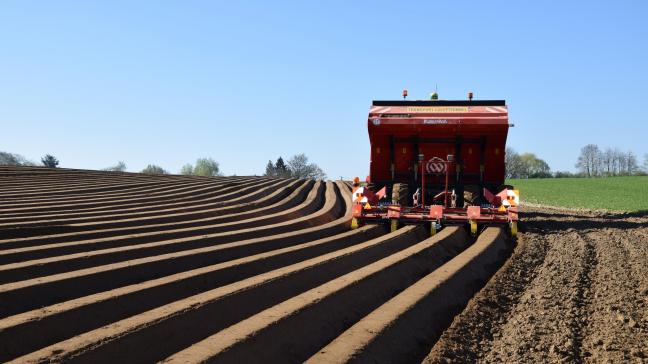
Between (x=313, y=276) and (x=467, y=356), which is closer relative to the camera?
(x=467, y=356)

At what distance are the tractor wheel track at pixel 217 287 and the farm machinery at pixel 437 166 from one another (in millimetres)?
535

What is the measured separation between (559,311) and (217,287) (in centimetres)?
299

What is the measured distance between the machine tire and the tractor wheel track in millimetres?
1191

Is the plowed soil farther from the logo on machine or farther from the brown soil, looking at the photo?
the logo on machine

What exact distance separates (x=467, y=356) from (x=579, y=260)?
4.39m

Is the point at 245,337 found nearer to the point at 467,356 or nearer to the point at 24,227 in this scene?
the point at 467,356

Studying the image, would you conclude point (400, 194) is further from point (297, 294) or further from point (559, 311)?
point (297, 294)

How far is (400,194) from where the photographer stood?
11609 millimetres

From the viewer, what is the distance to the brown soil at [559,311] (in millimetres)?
4336

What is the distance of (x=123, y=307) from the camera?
463 cm

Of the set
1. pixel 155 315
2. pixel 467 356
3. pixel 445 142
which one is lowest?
pixel 467 356

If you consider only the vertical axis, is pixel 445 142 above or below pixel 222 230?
above

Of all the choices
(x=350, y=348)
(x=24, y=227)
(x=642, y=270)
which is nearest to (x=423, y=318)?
(x=350, y=348)

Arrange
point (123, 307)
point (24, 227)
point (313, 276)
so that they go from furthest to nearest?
1. point (24, 227)
2. point (313, 276)
3. point (123, 307)
